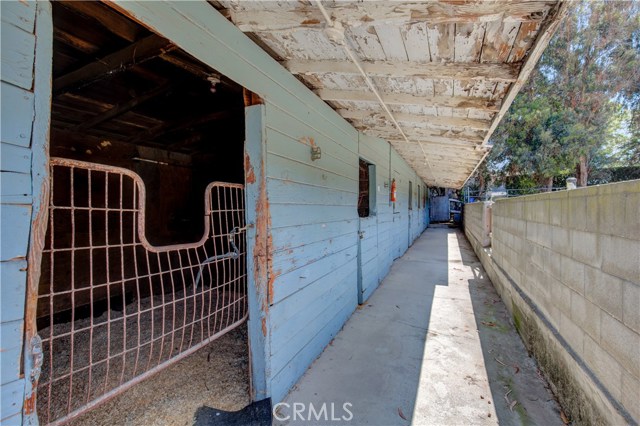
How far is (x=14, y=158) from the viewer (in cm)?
83

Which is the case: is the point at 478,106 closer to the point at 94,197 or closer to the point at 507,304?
the point at 507,304

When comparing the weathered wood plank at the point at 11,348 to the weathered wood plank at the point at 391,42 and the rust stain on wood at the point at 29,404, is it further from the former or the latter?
the weathered wood plank at the point at 391,42

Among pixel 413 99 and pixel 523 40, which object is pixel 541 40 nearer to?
pixel 523 40

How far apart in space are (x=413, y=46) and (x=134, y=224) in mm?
2157

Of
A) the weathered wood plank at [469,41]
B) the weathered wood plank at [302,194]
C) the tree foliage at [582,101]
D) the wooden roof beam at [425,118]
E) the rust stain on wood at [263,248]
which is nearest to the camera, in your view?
the weathered wood plank at [469,41]

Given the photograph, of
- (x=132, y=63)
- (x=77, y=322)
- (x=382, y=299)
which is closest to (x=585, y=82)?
(x=382, y=299)

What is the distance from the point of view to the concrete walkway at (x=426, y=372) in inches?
76.6

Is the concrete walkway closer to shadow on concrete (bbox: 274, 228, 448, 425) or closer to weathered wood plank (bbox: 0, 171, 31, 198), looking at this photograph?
shadow on concrete (bbox: 274, 228, 448, 425)

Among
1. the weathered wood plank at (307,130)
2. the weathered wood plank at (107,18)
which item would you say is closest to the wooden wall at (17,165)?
the weathered wood plank at (107,18)

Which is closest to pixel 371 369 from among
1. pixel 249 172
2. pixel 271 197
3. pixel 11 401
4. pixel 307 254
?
pixel 307 254

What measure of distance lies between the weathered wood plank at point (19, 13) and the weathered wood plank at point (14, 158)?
0.36 metres

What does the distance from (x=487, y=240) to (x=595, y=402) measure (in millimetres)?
5312

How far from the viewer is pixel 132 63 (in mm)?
1882

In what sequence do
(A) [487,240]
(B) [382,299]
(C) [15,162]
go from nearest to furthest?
(C) [15,162]
(B) [382,299]
(A) [487,240]
